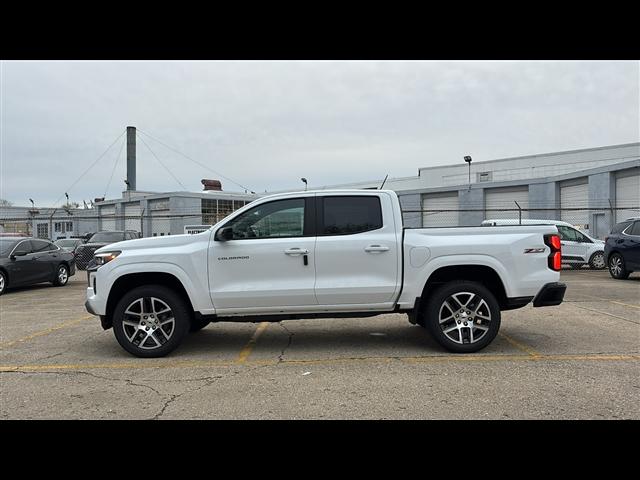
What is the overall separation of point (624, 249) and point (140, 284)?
1314cm

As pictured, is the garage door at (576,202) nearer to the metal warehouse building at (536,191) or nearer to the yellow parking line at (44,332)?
the metal warehouse building at (536,191)

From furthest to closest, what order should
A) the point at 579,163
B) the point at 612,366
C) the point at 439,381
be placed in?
the point at 579,163, the point at 612,366, the point at 439,381

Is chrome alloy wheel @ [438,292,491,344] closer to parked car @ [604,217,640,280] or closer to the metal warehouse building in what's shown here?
the metal warehouse building

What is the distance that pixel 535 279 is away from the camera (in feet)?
19.3

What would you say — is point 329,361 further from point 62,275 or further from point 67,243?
point 67,243

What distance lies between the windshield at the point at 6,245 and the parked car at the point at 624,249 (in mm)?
16539

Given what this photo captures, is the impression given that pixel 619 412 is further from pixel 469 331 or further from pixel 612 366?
pixel 469 331

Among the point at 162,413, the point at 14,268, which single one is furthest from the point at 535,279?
the point at 14,268

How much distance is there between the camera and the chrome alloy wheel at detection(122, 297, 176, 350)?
5891 millimetres

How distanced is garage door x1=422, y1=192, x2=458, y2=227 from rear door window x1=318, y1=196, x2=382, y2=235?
2901 cm

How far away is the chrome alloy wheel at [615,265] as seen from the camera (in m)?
14.2

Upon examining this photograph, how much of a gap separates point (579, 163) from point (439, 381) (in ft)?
143

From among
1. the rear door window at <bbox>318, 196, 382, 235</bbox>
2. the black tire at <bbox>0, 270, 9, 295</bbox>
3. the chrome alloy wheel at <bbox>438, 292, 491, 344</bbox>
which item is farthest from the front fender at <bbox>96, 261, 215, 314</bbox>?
the black tire at <bbox>0, 270, 9, 295</bbox>

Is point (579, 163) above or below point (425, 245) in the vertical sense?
above
